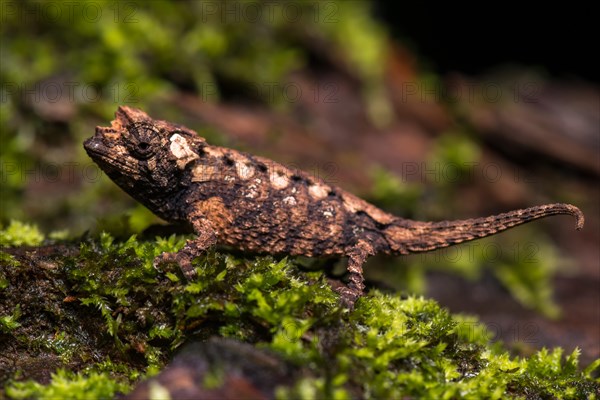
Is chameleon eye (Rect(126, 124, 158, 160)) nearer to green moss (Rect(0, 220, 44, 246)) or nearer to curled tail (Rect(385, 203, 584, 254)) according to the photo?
green moss (Rect(0, 220, 44, 246))

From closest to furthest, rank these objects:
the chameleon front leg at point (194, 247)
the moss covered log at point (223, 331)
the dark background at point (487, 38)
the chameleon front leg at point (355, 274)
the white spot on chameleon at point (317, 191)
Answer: the moss covered log at point (223, 331) → the chameleon front leg at point (194, 247) → the chameleon front leg at point (355, 274) → the white spot on chameleon at point (317, 191) → the dark background at point (487, 38)

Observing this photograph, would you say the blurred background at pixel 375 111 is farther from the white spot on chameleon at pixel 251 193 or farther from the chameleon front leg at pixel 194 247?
the white spot on chameleon at pixel 251 193

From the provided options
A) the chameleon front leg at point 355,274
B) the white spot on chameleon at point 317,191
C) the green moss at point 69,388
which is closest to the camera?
the green moss at point 69,388

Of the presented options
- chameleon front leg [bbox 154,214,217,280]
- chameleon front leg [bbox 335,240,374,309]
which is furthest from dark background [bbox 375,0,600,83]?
Result: chameleon front leg [bbox 154,214,217,280]

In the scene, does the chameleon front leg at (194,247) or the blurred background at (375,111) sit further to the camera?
the blurred background at (375,111)

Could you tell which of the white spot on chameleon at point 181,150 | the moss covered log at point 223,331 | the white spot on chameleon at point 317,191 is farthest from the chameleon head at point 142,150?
the white spot on chameleon at point 317,191

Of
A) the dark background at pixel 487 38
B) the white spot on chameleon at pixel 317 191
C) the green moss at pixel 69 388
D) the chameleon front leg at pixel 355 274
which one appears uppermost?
the dark background at pixel 487 38

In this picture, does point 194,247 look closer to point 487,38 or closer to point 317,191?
point 317,191

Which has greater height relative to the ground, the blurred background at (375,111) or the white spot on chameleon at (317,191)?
the blurred background at (375,111)
